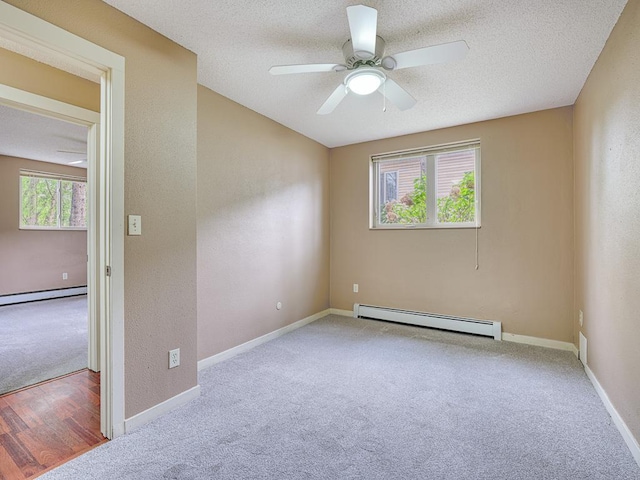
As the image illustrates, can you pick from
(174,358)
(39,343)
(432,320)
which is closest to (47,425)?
(174,358)

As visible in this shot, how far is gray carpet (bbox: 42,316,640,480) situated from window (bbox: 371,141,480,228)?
1671 millimetres

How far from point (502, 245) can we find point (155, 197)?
11.3 ft

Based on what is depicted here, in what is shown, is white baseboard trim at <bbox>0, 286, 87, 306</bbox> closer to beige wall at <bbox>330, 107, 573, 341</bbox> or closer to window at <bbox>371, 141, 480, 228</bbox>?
beige wall at <bbox>330, 107, 573, 341</bbox>

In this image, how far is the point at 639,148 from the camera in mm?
1646

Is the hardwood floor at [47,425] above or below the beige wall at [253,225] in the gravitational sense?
below

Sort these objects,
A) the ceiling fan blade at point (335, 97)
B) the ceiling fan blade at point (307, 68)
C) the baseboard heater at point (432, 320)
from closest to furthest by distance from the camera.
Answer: the ceiling fan blade at point (307, 68), the ceiling fan blade at point (335, 97), the baseboard heater at point (432, 320)

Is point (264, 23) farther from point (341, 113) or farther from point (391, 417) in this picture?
point (391, 417)

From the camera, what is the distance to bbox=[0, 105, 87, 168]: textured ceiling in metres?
3.69

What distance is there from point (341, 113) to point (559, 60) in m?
1.85

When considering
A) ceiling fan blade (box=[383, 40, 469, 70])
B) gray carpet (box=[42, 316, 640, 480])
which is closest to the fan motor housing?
ceiling fan blade (box=[383, 40, 469, 70])

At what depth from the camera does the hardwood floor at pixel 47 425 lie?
163cm

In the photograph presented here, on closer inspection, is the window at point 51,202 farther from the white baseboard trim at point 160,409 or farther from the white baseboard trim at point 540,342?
the white baseboard trim at point 540,342

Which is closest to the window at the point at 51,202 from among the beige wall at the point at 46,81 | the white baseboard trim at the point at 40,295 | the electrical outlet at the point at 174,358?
the white baseboard trim at the point at 40,295

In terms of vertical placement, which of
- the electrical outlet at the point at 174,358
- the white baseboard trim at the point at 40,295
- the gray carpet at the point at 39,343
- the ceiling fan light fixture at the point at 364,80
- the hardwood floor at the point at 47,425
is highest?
the ceiling fan light fixture at the point at 364,80
